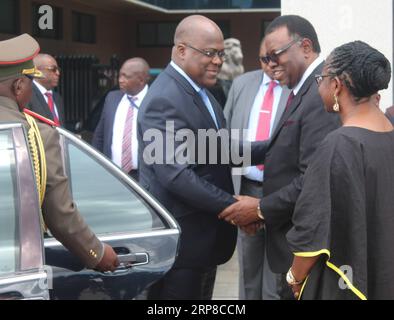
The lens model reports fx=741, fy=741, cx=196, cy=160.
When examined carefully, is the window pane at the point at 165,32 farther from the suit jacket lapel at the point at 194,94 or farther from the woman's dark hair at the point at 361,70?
the woman's dark hair at the point at 361,70

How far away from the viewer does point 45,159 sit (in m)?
3.14

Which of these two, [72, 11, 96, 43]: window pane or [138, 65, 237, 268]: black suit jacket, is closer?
[138, 65, 237, 268]: black suit jacket

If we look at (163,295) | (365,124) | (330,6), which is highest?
(330,6)

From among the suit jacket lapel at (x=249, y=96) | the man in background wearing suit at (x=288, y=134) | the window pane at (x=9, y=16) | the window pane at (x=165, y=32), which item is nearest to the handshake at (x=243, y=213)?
the man in background wearing suit at (x=288, y=134)

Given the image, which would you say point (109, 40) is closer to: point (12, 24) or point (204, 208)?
point (12, 24)

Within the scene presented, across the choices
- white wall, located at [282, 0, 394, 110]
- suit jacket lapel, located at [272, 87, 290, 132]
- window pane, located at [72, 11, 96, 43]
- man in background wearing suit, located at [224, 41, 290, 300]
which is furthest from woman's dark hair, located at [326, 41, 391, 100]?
window pane, located at [72, 11, 96, 43]

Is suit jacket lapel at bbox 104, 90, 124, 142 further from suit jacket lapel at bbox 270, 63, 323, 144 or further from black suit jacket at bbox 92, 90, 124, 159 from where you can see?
suit jacket lapel at bbox 270, 63, 323, 144

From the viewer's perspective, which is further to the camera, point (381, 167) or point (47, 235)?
point (47, 235)

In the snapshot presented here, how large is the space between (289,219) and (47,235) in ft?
4.52

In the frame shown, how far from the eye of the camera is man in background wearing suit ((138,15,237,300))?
408cm

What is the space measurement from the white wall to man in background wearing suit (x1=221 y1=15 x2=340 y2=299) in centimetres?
214

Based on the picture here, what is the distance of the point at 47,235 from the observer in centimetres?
350
